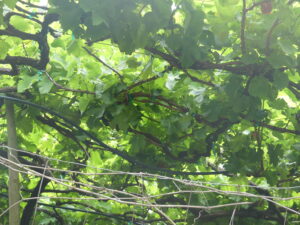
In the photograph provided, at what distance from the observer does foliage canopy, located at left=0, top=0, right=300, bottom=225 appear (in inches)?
58.9

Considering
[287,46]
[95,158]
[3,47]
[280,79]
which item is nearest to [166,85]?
[280,79]

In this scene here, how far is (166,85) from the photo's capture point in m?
1.93

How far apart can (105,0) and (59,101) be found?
0.94m

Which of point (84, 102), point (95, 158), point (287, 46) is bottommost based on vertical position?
point (95, 158)

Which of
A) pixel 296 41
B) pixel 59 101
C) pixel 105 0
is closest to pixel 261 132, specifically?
pixel 296 41

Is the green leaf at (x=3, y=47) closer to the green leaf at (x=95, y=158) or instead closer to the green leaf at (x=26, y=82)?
the green leaf at (x=26, y=82)

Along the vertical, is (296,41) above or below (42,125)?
above

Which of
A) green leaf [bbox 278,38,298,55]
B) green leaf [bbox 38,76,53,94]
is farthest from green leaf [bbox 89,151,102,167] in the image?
green leaf [bbox 278,38,298,55]

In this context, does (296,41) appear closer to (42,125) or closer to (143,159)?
(143,159)

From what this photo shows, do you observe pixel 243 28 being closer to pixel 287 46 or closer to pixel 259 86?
pixel 287 46

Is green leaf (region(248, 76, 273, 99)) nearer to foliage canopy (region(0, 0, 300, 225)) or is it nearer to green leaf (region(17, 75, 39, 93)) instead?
foliage canopy (region(0, 0, 300, 225))

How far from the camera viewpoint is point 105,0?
1.41m

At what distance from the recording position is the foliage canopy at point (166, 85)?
1495 millimetres

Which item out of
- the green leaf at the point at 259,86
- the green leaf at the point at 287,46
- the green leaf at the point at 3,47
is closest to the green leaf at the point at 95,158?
the green leaf at the point at 3,47
